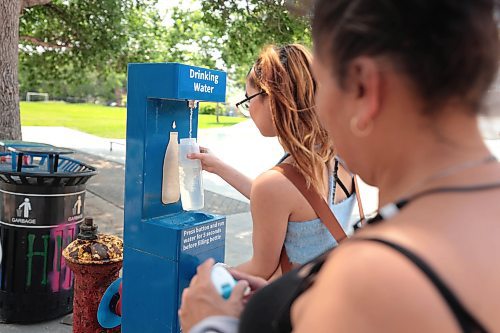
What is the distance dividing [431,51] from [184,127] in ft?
7.32

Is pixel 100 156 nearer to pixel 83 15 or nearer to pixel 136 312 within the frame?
pixel 83 15

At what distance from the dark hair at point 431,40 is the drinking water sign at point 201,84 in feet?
5.91

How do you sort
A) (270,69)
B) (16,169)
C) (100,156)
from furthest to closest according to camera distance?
(100,156), (16,169), (270,69)

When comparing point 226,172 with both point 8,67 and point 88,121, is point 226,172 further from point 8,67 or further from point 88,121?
point 88,121

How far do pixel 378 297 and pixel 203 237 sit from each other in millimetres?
2105

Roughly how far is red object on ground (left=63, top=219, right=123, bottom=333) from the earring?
2.68m

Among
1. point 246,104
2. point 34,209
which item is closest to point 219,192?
point 34,209

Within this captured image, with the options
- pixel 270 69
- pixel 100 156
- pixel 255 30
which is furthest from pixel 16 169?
pixel 100 156

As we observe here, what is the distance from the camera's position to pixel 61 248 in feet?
12.4

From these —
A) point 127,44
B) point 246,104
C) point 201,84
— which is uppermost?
point 127,44

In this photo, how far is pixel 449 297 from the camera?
27.3 inches

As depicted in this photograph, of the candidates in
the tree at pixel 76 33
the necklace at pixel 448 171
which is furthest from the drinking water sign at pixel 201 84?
the tree at pixel 76 33

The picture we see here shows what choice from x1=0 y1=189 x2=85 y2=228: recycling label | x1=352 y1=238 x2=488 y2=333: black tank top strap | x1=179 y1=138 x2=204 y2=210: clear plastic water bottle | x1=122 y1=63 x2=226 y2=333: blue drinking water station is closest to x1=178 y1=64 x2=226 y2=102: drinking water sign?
x1=122 y1=63 x2=226 y2=333: blue drinking water station

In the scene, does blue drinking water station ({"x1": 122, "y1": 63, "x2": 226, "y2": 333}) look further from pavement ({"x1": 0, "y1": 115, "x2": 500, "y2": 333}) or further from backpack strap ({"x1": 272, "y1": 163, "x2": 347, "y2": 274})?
pavement ({"x1": 0, "y1": 115, "x2": 500, "y2": 333})
